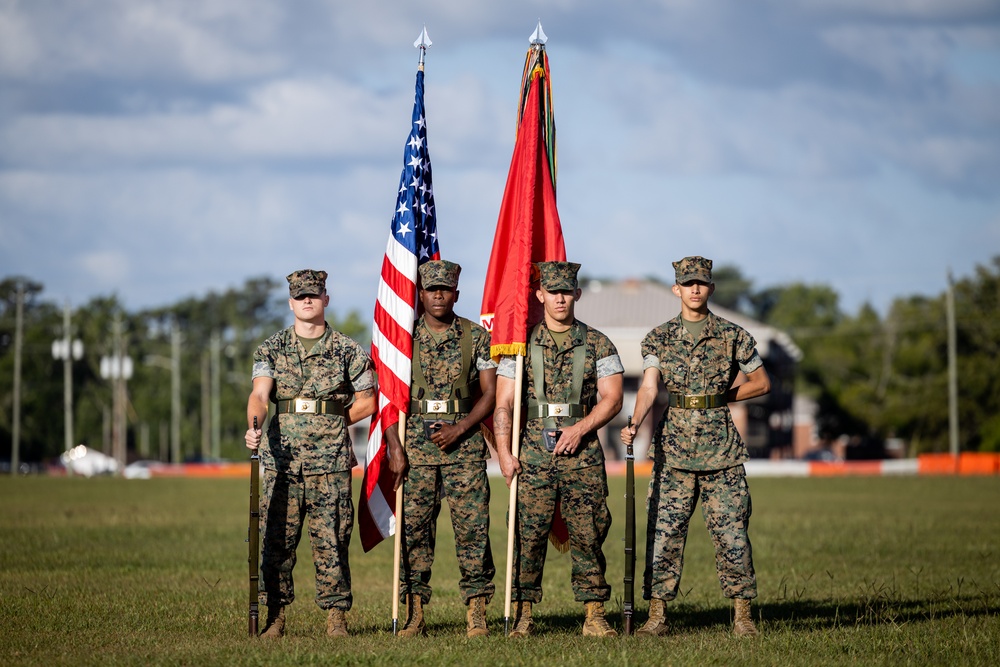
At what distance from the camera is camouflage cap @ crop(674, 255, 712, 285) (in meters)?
10.6

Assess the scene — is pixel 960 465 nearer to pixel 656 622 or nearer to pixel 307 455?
pixel 656 622

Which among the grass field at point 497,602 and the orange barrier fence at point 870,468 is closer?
the grass field at point 497,602

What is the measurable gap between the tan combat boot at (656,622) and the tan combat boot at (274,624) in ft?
8.73

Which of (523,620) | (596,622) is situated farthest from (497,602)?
(596,622)

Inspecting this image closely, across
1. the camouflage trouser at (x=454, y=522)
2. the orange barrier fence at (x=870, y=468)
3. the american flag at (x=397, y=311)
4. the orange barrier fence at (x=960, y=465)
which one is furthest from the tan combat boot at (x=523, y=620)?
the orange barrier fence at (x=960, y=465)

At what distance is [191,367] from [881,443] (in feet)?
172

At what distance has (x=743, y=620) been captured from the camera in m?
10.6

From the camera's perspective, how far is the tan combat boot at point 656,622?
10.5m

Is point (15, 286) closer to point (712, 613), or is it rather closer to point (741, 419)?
point (741, 419)

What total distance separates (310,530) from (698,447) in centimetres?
296

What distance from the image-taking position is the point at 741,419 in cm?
8331

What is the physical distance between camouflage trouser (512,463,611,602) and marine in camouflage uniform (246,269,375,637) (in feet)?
4.27

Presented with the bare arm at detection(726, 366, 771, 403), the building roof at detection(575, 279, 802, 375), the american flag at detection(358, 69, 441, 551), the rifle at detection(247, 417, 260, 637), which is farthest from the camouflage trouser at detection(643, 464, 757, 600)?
the building roof at detection(575, 279, 802, 375)

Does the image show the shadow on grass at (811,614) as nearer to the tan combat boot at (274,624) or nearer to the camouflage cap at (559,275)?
the tan combat boot at (274,624)
